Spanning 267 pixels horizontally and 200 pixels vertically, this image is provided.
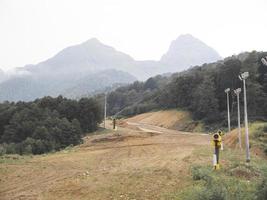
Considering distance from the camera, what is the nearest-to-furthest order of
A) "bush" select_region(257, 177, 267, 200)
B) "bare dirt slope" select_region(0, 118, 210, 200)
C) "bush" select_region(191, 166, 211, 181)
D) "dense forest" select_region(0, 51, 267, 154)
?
"bush" select_region(257, 177, 267, 200)
"bare dirt slope" select_region(0, 118, 210, 200)
"bush" select_region(191, 166, 211, 181)
"dense forest" select_region(0, 51, 267, 154)

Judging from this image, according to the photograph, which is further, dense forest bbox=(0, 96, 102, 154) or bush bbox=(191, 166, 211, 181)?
dense forest bbox=(0, 96, 102, 154)

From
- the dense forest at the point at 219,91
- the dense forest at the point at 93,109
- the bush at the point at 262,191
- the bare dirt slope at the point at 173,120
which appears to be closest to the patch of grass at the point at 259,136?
the bush at the point at 262,191

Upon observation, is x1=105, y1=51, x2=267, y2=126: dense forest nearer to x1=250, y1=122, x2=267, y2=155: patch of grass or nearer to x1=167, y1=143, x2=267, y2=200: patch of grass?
x1=250, y1=122, x2=267, y2=155: patch of grass

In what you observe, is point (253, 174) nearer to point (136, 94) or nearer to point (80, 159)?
point (80, 159)

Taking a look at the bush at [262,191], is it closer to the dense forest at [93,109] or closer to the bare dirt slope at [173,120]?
the dense forest at [93,109]

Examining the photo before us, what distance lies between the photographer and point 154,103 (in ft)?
322

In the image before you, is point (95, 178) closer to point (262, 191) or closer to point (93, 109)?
point (262, 191)

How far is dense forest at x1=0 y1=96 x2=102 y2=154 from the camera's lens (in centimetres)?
4097

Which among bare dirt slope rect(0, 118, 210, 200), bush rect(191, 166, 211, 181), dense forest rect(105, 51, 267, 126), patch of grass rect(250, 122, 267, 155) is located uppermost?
dense forest rect(105, 51, 267, 126)

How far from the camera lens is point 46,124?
166 ft

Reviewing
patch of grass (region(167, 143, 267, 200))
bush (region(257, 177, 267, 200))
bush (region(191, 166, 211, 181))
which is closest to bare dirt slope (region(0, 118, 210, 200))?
bush (region(191, 166, 211, 181))

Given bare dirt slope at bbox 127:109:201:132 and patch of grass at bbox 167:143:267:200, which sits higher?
bare dirt slope at bbox 127:109:201:132

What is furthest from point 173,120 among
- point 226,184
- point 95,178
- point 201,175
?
point 226,184

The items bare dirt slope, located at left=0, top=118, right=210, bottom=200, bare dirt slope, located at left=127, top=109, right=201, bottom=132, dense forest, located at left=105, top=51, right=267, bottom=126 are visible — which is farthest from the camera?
bare dirt slope, located at left=127, top=109, right=201, bottom=132
